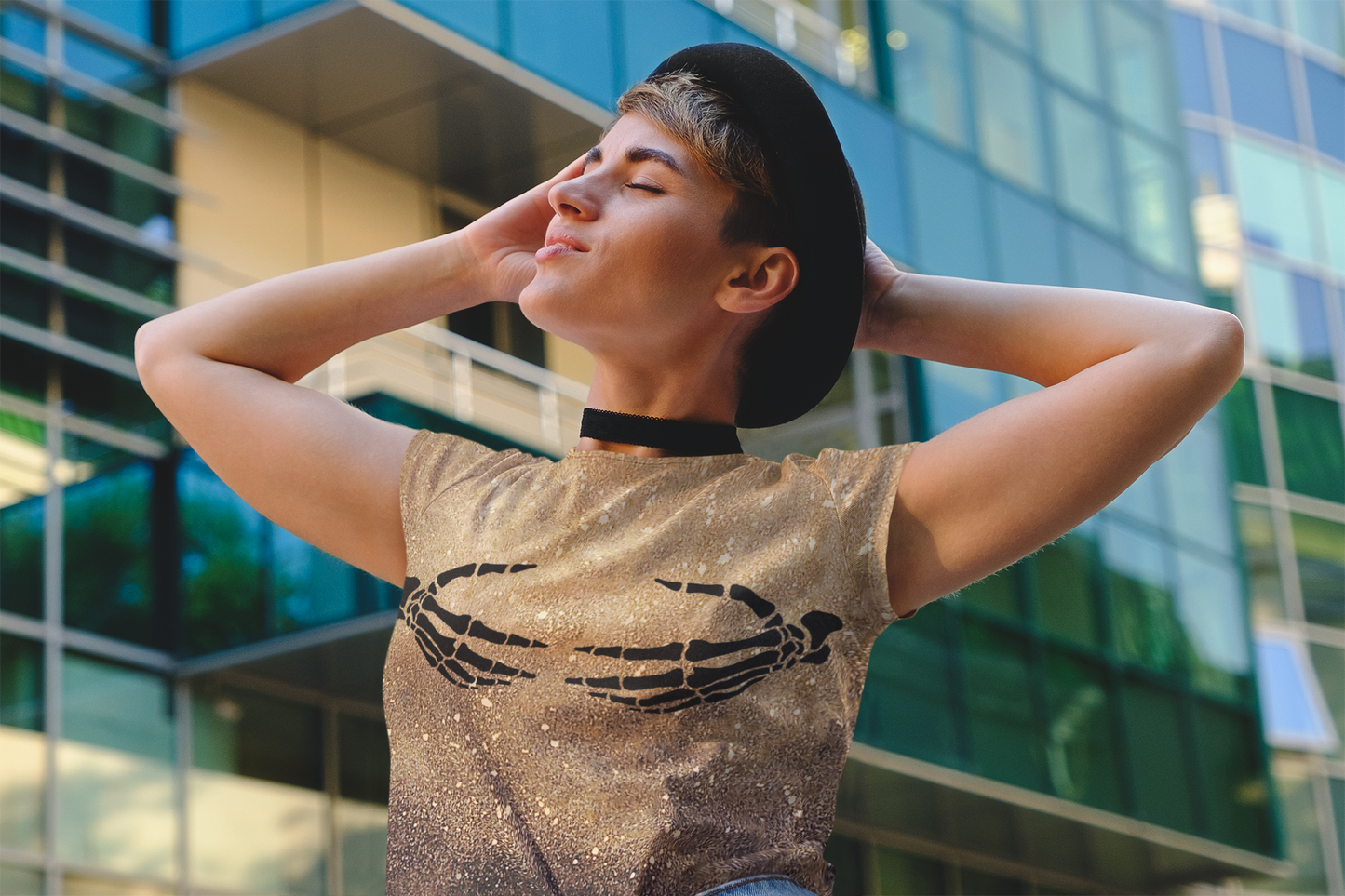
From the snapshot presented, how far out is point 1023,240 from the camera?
14789mm

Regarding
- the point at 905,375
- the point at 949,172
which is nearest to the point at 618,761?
the point at 905,375

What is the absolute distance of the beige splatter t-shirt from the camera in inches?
64.5

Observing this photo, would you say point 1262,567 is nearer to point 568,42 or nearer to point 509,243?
point 568,42

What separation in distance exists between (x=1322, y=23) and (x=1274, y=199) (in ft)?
9.80

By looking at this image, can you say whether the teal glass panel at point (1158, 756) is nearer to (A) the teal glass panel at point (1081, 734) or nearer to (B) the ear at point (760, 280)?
(A) the teal glass panel at point (1081, 734)

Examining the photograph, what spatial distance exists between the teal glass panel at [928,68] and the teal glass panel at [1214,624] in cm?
476

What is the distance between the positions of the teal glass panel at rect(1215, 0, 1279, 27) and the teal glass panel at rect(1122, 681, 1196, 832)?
10.0 metres

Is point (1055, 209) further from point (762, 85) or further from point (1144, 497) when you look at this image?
point (762, 85)

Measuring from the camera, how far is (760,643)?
1.69 metres

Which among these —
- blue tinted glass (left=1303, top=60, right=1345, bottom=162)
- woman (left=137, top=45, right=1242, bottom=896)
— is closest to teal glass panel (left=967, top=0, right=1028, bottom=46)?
blue tinted glass (left=1303, top=60, right=1345, bottom=162)

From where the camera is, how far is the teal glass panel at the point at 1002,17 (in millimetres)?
15086

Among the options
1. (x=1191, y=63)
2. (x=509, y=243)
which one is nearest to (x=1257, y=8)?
(x=1191, y=63)

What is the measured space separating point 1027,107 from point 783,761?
1453 centimetres

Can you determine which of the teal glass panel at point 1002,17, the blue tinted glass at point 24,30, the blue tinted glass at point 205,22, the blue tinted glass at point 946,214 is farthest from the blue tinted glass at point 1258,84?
the blue tinted glass at point 24,30
